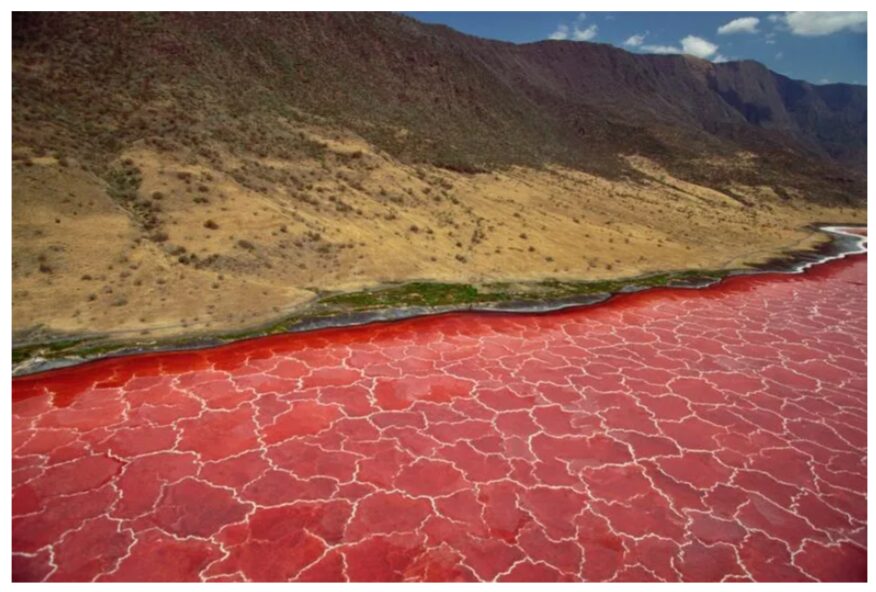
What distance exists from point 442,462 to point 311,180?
19.6 metres

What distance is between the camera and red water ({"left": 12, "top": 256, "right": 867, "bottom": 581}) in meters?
6.98

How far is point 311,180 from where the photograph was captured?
26.1m

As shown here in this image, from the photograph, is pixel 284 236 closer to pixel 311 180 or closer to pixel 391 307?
pixel 391 307

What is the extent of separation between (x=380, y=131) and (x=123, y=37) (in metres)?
14.5

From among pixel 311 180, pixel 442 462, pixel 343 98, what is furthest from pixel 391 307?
pixel 343 98

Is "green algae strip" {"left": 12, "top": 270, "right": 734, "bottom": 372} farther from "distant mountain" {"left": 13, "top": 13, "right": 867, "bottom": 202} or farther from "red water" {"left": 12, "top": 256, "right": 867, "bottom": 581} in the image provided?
"distant mountain" {"left": 13, "top": 13, "right": 867, "bottom": 202}

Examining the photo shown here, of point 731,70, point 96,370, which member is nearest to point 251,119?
point 96,370

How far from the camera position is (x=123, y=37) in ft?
105

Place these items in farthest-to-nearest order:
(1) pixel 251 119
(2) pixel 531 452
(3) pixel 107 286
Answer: (1) pixel 251 119 → (3) pixel 107 286 → (2) pixel 531 452

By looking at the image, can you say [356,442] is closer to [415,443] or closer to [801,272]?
[415,443]

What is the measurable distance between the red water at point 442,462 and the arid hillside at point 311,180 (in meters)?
4.16

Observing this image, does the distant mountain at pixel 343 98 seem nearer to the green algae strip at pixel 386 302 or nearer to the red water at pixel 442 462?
the green algae strip at pixel 386 302

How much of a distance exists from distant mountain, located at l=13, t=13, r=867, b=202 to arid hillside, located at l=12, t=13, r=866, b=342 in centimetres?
18

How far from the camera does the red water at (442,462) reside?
698 centimetres
